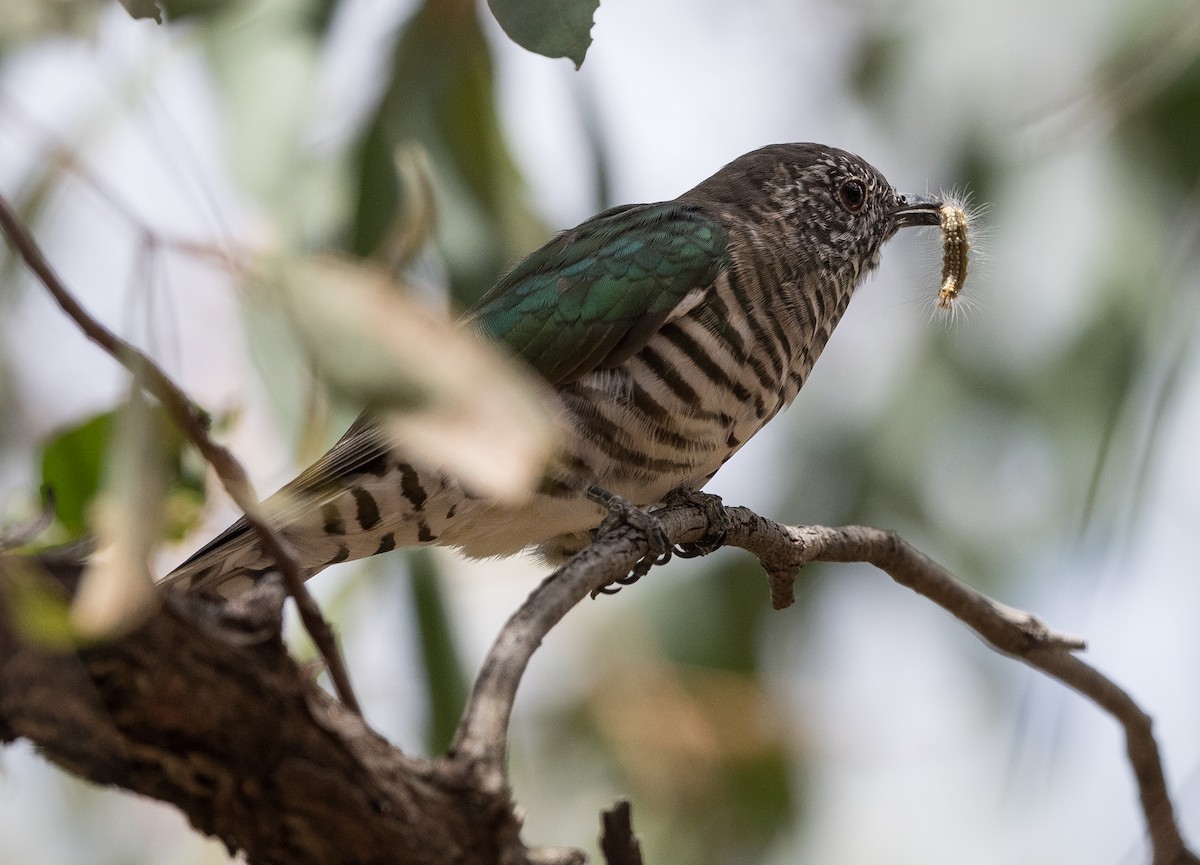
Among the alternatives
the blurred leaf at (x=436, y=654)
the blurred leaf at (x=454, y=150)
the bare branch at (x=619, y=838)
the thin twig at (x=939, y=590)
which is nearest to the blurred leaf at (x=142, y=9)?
the thin twig at (x=939, y=590)

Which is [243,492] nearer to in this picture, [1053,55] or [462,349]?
[462,349]

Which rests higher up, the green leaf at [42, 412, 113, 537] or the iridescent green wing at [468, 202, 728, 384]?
the iridescent green wing at [468, 202, 728, 384]

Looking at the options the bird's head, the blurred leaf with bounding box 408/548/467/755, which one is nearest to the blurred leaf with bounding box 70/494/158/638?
the blurred leaf with bounding box 408/548/467/755

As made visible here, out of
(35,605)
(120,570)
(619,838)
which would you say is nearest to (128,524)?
(120,570)

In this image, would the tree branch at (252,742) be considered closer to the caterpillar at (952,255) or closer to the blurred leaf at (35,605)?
the blurred leaf at (35,605)

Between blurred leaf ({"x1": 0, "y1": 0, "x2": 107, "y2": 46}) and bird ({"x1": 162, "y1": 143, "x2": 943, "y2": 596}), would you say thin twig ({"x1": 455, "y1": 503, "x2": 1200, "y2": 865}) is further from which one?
blurred leaf ({"x1": 0, "y1": 0, "x2": 107, "y2": 46})
